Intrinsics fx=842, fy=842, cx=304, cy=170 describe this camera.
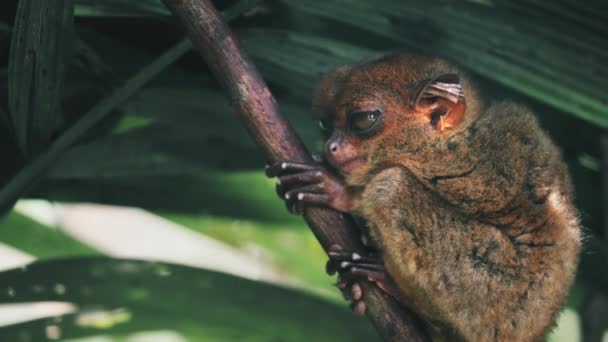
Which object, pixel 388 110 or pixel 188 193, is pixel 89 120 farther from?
pixel 388 110

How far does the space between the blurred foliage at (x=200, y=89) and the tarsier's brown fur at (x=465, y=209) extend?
19 centimetres

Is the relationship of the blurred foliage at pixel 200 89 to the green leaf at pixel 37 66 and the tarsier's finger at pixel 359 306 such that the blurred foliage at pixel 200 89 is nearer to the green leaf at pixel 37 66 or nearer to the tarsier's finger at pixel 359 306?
the green leaf at pixel 37 66

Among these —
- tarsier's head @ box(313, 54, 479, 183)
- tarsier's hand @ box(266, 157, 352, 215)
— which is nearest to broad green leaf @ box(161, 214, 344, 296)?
tarsier's head @ box(313, 54, 479, 183)

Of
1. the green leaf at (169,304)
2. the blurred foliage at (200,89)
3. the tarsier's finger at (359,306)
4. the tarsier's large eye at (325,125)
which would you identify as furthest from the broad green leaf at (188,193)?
the tarsier's finger at (359,306)

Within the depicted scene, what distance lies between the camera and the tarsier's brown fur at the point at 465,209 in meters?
2.75

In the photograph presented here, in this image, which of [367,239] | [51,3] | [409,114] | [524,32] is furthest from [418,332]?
[51,3]

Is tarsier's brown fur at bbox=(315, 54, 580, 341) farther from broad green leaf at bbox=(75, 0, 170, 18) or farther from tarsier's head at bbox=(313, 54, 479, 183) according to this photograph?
broad green leaf at bbox=(75, 0, 170, 18)

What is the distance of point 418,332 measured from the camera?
2.59 metres

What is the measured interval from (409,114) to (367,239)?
56 centimetres

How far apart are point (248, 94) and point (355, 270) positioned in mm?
648

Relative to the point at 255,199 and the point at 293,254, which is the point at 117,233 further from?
the point at 255,199

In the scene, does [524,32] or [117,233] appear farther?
[117,233]

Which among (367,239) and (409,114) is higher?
(409,114)

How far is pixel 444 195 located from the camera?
9.57 ft
